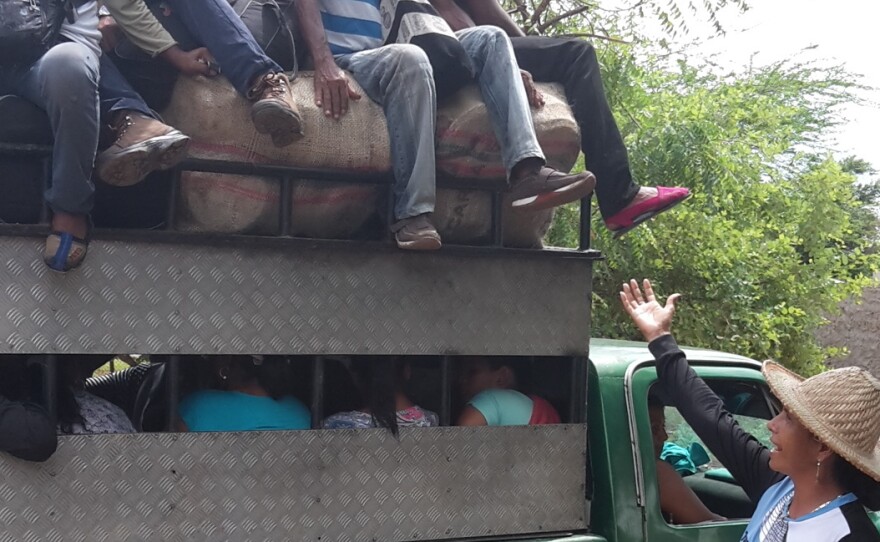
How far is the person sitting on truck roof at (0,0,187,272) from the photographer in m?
2.21

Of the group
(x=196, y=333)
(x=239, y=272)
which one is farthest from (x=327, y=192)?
(x=196, y=333)

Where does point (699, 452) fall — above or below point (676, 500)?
below

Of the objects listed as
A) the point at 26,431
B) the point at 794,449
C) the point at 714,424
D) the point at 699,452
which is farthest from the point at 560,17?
the point at 26,431

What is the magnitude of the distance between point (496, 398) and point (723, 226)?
243 inches

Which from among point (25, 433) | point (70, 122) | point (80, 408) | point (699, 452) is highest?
point (70, 122)

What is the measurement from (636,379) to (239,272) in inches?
53.4

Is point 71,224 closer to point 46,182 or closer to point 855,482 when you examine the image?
point 46,182

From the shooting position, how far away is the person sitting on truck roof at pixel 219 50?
252 centimetres

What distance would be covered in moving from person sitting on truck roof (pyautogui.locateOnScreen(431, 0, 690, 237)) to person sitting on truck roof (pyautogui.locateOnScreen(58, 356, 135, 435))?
1681 millimetres

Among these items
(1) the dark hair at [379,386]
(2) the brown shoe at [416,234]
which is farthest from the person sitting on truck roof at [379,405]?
(2) the brown shoe at [416,234]

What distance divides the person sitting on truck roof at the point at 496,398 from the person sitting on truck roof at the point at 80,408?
978 millimetres

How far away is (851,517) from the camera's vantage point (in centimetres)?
221

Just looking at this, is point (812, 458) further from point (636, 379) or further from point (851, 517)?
point (636, 379)

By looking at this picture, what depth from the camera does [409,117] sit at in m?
2.67
